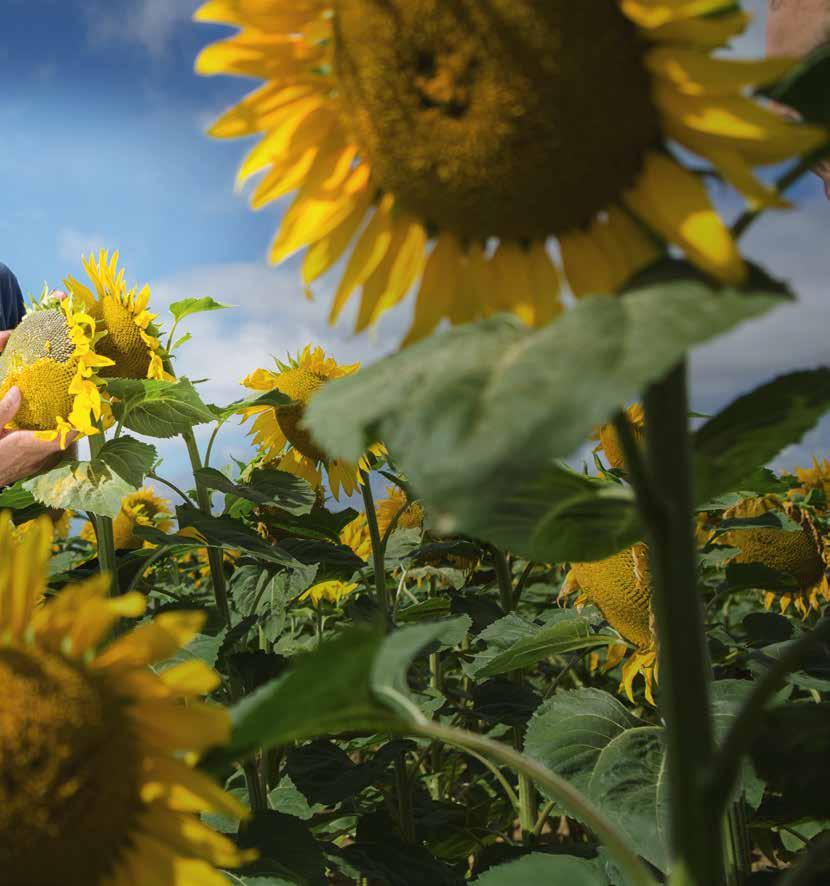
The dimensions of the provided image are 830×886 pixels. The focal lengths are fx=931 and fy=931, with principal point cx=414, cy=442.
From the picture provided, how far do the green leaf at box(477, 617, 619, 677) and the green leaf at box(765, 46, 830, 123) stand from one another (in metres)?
0.93

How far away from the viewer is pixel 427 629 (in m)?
0.59

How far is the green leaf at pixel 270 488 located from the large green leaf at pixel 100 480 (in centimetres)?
23

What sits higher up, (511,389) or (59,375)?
(59,375)

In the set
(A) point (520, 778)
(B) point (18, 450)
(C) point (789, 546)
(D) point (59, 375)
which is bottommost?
(A) point (520, 778)

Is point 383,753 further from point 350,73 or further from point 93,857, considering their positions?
point 350,73

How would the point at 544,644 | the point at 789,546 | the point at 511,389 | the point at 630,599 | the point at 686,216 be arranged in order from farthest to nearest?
the point at 789,546 → the point at 630,599 → the point at 544,644 → the point at 686,216 → the point at 511,389

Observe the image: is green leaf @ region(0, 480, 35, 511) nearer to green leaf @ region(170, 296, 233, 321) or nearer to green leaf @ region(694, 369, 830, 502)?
green leaf @ region(170, 296, 233, 321)

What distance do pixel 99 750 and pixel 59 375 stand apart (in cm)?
137

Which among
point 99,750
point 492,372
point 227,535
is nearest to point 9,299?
point 227,535

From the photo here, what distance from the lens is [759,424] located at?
0.55m

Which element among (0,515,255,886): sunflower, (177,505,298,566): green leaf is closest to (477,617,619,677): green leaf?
(177,505,298,566): green leaf

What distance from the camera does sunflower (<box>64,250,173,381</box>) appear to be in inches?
77.5

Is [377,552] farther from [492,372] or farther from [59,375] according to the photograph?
[492,372]

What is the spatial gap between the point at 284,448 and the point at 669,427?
223 centimetres
